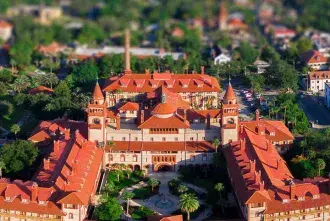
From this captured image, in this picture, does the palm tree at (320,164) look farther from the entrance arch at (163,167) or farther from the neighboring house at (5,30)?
the neighboring house at (5,30)

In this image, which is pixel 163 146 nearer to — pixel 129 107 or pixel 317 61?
pixel 129 107

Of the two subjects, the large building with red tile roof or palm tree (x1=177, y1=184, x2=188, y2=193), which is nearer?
the large building with red tile roof

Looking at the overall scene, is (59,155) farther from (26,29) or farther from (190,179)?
(26,29)

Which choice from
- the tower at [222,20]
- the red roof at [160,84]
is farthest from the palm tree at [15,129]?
the tower at [222,20]

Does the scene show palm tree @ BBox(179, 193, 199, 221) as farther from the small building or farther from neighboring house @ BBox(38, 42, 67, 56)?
neighboring house @ BBox(38, 42, 67, 56)

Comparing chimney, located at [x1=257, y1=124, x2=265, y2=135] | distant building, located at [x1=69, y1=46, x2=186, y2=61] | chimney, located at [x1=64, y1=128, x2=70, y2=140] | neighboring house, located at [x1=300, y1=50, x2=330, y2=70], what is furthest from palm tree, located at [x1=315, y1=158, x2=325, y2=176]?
distant building, located at [x1=69, y1=46, x2=186, y2=61]

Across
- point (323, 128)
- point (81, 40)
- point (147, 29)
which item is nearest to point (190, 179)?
point (323, 128)
